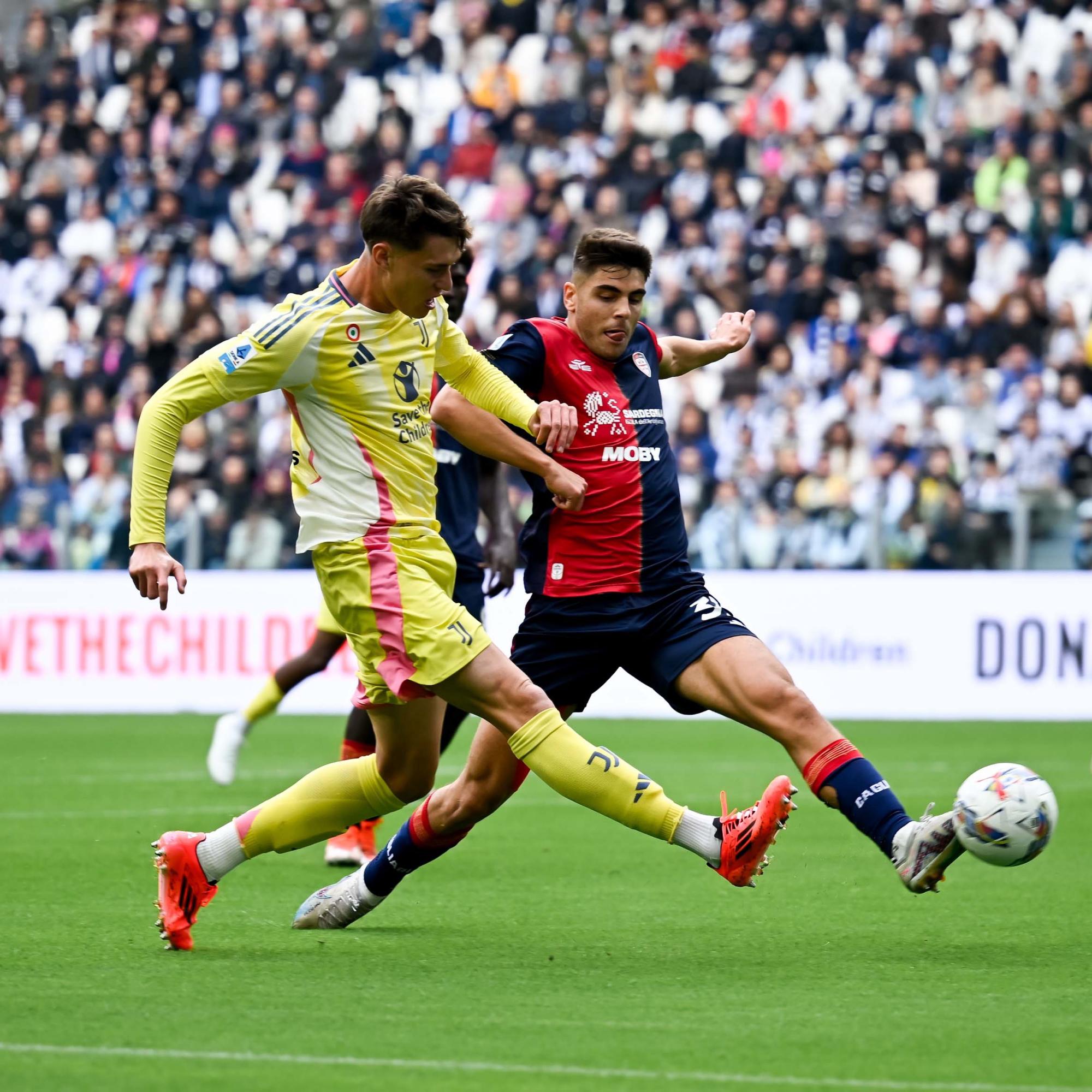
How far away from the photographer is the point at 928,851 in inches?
239

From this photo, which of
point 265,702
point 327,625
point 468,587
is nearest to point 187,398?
point 468,587

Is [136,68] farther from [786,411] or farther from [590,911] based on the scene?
[590,911]

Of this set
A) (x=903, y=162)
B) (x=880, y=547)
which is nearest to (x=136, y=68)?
(x=903, y=162)

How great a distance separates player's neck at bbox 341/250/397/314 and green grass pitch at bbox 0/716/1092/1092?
2.03 m

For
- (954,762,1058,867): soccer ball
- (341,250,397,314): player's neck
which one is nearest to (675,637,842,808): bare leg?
(954,762,1058,867): soccer ball

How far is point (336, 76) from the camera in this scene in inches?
991

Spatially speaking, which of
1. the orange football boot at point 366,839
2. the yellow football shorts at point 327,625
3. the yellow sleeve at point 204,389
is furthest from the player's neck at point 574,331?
the yellow football shorts at point 327,625

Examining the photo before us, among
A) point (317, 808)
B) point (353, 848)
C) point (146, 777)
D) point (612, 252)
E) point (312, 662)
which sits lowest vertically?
point (146, 777)

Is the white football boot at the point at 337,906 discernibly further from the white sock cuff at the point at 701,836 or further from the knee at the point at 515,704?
the white sock cuff at the point at 701,836

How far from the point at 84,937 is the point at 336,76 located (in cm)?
1972

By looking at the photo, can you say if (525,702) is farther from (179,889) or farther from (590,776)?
(179,889)

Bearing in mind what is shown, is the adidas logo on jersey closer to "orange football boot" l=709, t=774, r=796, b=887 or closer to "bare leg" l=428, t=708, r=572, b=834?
"bare leg" l=428, t=708, r=572, b=834

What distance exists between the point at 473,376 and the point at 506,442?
25 centimetres

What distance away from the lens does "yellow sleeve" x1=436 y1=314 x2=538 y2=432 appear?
6.62m
